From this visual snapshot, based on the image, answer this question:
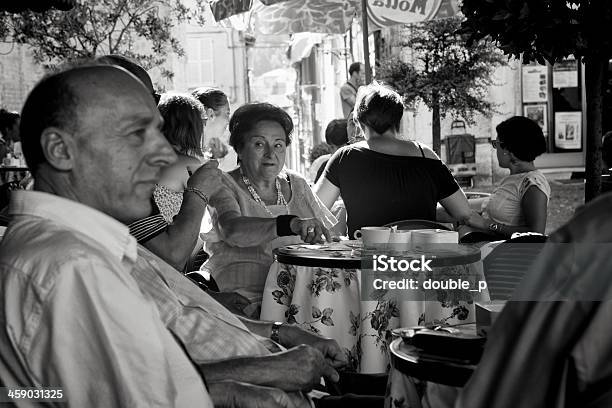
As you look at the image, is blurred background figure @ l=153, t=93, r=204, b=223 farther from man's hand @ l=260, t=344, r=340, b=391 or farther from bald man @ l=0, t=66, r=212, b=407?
bald man @ l=0, t=66, r=212, b=407

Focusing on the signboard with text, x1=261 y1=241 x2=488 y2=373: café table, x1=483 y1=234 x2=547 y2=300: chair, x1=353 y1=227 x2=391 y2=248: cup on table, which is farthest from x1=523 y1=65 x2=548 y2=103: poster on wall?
x1=353 y1=227 x2=391 y2=248: cup on table

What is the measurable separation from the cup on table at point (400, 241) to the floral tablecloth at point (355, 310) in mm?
209

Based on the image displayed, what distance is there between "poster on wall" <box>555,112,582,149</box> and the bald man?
56.0 ft

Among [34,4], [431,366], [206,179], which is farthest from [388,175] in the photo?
[431,366]

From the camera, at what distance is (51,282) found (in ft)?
5.09

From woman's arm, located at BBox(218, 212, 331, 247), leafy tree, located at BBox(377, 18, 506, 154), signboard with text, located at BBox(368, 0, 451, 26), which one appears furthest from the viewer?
leafy tree, located at BBox(377, 18, 506, 154)

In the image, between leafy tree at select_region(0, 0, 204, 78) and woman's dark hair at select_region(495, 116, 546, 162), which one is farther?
leafy tree at select_region(0, 0, 204, 78)

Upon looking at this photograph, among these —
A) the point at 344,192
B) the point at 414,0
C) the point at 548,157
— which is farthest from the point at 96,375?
the point at 548,157

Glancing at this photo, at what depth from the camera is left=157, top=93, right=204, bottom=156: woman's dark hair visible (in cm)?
380

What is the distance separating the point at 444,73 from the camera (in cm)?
1141

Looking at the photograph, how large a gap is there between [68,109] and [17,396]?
64cm

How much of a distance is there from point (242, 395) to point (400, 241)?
190cm

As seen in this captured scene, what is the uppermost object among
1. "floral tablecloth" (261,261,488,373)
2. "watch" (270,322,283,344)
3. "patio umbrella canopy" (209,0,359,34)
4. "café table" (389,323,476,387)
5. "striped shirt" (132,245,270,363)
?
"patio umbrella canopy" (209,0,359,34)

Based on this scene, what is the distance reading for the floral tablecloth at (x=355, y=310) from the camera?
3.76 m
